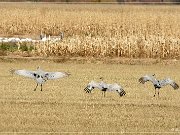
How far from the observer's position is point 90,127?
10375mm

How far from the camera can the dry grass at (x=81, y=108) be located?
411 inches

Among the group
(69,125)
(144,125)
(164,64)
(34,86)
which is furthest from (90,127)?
(164,64)

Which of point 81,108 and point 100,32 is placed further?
Answer: point 100,32

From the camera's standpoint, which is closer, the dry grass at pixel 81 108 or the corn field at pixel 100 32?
the dry grass at pixel 81 108

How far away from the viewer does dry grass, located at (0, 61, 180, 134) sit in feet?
34.3

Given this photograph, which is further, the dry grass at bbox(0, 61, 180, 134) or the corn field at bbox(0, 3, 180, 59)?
the corn field at bbox(0, 3, 180, 59)

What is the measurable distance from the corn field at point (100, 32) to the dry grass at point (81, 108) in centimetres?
616

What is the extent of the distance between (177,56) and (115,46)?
2.68m

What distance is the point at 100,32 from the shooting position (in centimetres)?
3416

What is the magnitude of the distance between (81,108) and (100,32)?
2216cm

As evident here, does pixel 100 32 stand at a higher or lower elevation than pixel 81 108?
lower

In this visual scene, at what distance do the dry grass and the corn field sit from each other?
20.2ft

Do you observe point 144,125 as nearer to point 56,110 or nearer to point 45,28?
point 56,110

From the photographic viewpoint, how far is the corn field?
23938 millimetres
